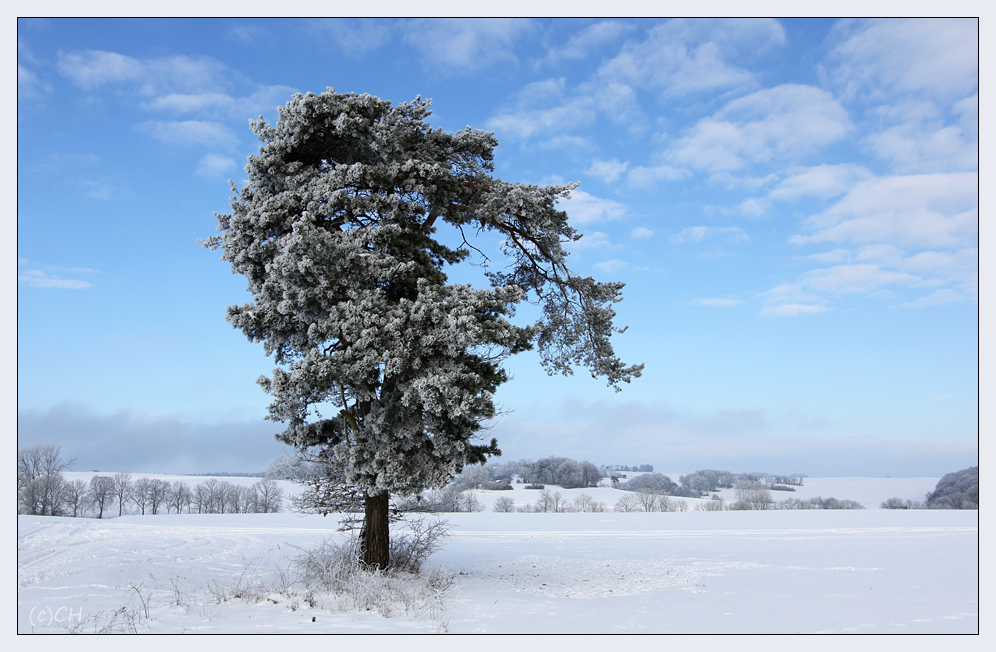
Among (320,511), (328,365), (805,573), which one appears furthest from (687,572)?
(328,365)

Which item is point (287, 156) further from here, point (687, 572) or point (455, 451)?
point (687, 572)

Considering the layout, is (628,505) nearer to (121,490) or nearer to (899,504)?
(899,504)

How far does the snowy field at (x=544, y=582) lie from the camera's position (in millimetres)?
7188

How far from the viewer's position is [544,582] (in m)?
10.9

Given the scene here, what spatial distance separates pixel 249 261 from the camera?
1020 centimetres

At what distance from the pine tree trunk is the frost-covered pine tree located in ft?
0.07

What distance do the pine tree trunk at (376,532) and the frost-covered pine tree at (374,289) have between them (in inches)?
0.9

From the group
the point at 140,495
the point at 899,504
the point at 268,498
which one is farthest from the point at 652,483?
the point at 140,495

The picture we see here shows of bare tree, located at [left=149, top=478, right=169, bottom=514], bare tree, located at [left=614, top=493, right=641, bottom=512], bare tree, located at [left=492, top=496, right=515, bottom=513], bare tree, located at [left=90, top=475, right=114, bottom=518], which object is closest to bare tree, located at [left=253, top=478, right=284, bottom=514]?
bare tree, located at [left=149, top=478, right=169, bottom=514]

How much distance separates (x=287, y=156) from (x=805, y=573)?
47.5 feet

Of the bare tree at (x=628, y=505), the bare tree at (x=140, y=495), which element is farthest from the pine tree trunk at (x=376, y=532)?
the bare tree at (x=140, y=495)

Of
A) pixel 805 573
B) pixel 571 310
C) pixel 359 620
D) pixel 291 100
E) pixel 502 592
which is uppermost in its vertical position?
pixel 291 100

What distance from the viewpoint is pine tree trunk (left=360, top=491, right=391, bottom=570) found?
9872 millimetres

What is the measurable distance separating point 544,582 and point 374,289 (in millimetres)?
6558
